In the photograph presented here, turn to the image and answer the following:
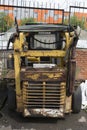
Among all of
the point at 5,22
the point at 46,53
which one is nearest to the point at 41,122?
the point at 46,53

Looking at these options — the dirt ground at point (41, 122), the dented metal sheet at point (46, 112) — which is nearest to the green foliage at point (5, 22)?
the dirt ground at point (41, 122)

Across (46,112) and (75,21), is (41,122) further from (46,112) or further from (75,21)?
(75,21)

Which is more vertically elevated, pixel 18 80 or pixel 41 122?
pixel 18 80

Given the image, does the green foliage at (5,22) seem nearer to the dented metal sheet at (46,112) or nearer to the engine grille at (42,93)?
the engine grille at (42,93)

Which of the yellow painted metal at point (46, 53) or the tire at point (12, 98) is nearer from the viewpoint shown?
the yellow painted metal at point (46, 53)

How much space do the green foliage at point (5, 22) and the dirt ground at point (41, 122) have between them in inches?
223

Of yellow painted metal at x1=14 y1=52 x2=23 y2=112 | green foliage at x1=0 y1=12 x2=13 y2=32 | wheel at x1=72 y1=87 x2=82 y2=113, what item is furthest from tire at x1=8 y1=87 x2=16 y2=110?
green foliage at x1=0 y1=12 x2=13 y2=32

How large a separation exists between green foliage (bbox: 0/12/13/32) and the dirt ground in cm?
567

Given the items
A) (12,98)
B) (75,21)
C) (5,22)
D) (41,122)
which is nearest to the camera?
(41,122)

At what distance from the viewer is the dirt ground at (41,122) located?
8.34m

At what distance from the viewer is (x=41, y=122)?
8664mm

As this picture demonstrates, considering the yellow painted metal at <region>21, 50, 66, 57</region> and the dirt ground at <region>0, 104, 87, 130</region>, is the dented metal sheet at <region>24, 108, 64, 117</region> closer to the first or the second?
the dirt ground at <region>0, 104, 87, 130</region>

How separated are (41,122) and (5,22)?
6.86 metres

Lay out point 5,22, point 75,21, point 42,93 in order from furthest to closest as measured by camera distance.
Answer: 1. point 5,22
2. point 75,21
3. point 42,93
